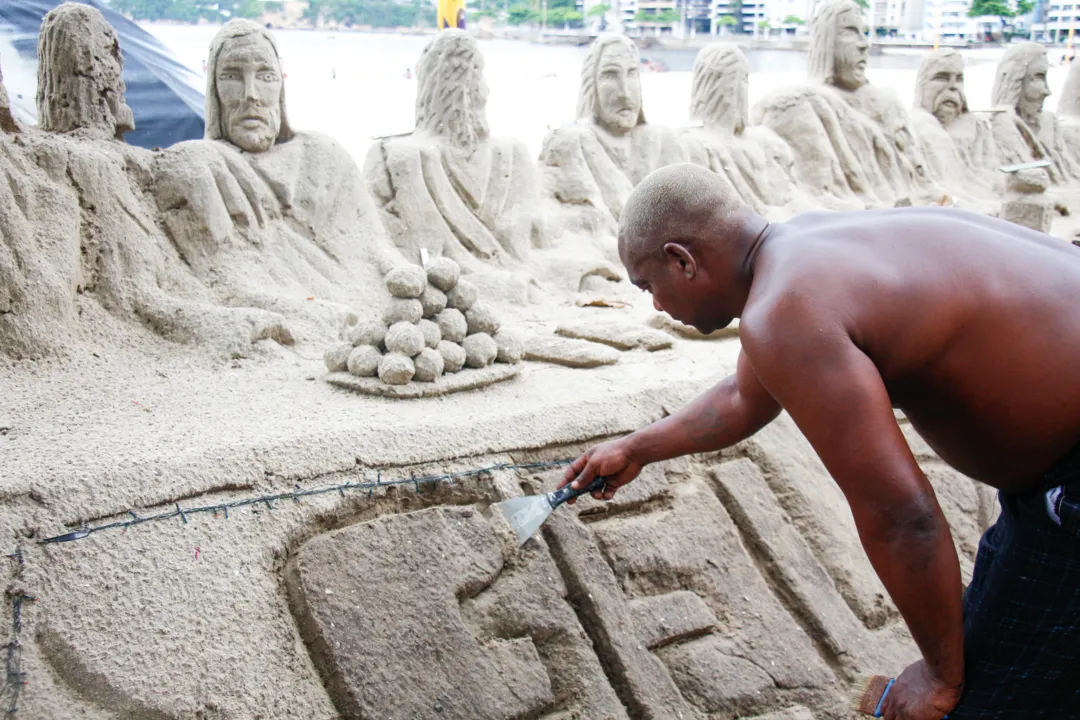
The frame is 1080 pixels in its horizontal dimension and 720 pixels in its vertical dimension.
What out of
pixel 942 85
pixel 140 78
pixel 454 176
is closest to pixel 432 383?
pixel 454 176

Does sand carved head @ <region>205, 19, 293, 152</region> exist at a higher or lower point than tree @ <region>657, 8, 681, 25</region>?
lower

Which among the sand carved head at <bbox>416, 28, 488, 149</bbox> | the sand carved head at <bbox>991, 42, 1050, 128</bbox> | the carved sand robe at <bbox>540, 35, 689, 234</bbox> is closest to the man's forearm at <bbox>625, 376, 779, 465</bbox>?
the sand carved head at <bbox>416, 28, 488, 149</bbox>

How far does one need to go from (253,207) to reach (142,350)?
3.08 feet

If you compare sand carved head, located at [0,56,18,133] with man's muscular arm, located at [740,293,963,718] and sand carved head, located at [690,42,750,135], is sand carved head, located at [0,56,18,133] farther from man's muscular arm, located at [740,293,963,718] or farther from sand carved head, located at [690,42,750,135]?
sand carved head, located at [690,42,750,135]

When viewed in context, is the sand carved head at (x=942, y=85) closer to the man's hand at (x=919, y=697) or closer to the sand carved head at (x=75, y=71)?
the sand carved head at (x=75, y=71)

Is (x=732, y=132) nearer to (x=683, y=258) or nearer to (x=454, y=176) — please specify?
(x=454, y=176)

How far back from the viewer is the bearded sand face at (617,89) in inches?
233

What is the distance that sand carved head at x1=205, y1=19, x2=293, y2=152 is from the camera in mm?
4273

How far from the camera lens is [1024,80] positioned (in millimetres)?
8891

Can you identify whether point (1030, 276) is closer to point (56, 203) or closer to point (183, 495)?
point (183, 495)

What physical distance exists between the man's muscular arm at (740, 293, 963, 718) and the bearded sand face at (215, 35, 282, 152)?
3225 millimetres

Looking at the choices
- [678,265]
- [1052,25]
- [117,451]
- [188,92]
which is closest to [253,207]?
[117,451]


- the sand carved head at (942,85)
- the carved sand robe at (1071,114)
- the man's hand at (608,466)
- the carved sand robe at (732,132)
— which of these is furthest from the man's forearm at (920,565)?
the carved sand robe at (1071,114)

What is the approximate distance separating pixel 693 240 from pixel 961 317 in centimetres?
48
